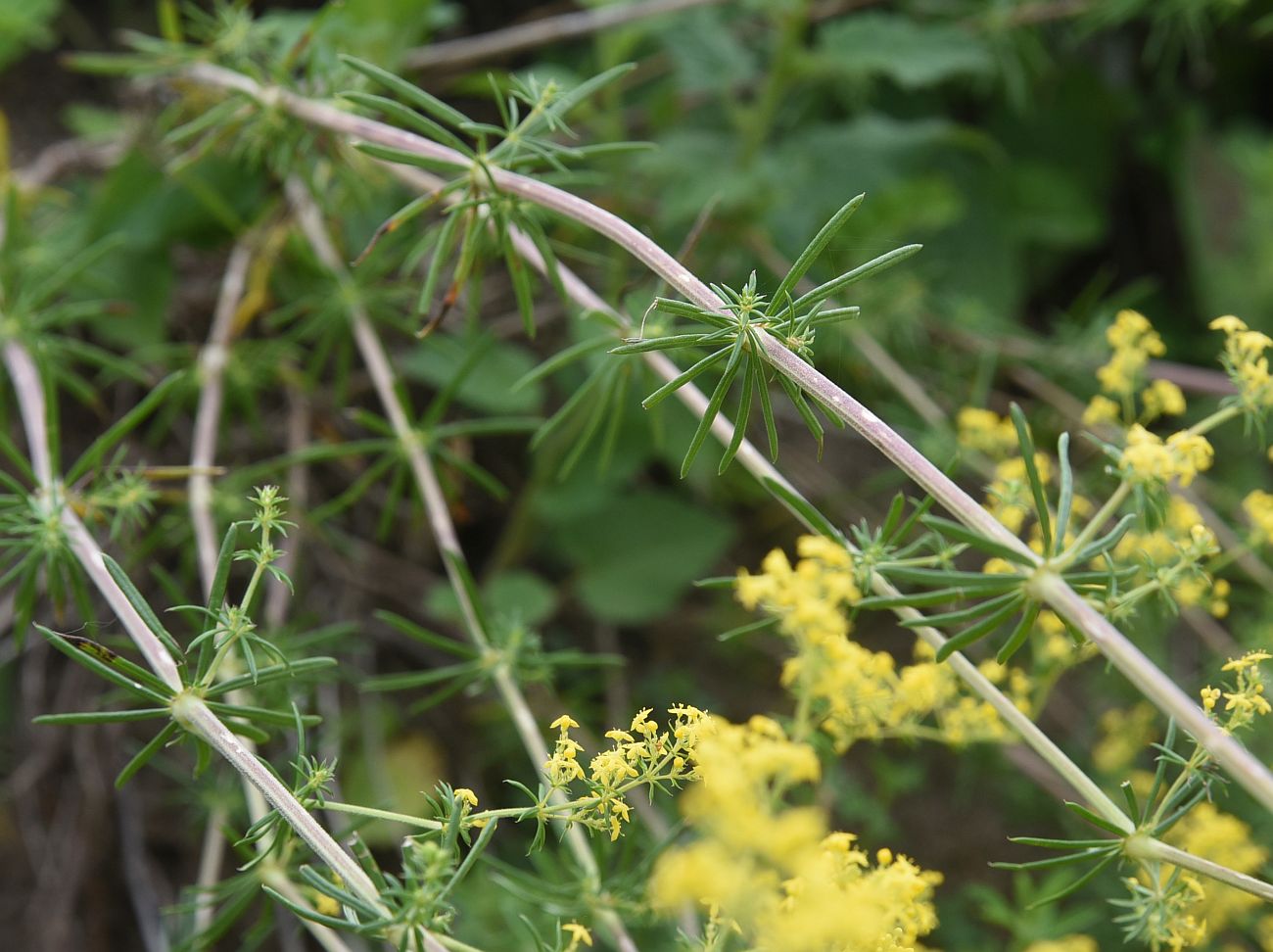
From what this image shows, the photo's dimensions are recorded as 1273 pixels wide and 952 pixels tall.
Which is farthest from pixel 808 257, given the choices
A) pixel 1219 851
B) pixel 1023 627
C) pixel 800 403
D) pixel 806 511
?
pixel 1219 851

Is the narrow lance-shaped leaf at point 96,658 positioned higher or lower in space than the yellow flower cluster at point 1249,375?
lower

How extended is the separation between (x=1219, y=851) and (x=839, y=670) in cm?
135

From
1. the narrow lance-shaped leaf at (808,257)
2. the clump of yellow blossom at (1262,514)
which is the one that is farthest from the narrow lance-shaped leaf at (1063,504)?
the clump of yellow blossom at (1262,514)

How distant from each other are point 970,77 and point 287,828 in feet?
11.4

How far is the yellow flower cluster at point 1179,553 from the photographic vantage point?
157 cm

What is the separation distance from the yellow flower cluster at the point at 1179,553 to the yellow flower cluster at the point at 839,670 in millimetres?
329

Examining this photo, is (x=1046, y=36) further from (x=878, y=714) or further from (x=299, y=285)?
(x=878, y=714)

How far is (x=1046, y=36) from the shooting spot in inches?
156

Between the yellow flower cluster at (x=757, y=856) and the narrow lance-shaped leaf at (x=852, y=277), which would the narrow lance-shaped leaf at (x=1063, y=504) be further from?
the yellow flower cluster at (x=757, y=856)

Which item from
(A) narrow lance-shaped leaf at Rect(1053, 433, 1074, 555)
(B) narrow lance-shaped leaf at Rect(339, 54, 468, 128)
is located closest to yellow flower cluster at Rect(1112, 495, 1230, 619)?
(A) narrow lance-shaped leaf at Rect(1053, 433, 1074, 555)

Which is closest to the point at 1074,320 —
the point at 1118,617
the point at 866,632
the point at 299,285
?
the point at 866,632

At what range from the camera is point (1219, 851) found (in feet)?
6.95

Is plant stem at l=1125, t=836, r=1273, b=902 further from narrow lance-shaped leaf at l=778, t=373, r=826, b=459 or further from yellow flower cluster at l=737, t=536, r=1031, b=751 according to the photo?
narrow lance-shaped leaf at l=778, t=373, r=826, b=459

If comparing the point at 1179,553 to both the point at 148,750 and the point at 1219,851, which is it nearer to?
the point at 1219,851
